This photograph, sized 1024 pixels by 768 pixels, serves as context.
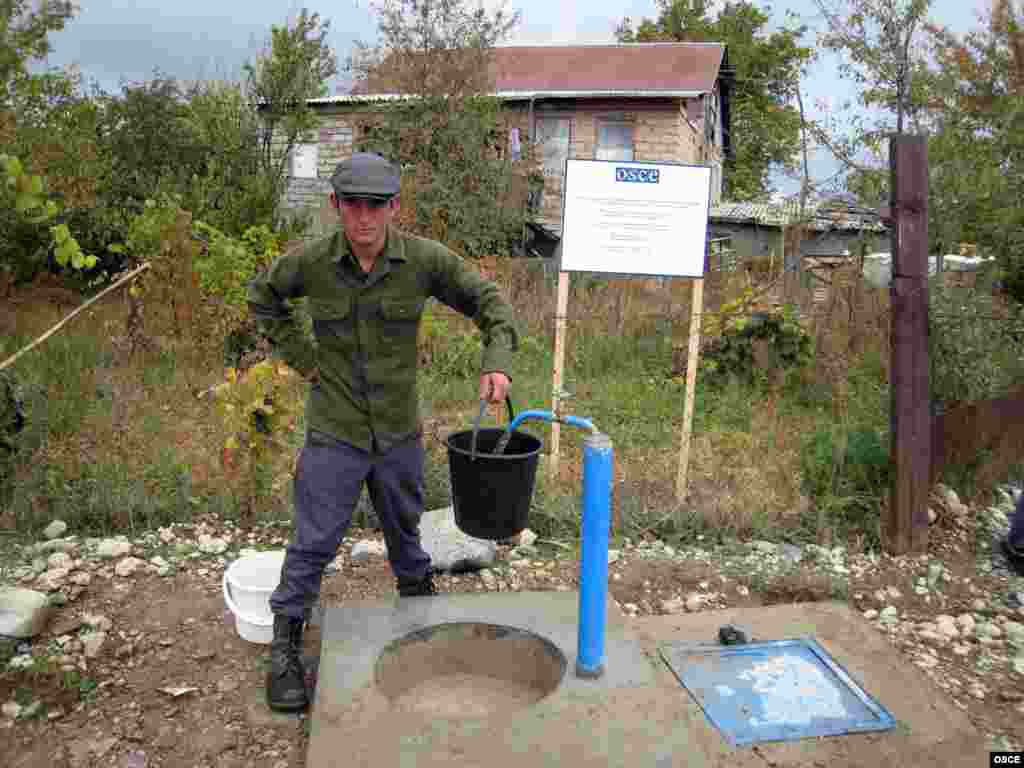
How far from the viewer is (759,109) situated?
31.6m

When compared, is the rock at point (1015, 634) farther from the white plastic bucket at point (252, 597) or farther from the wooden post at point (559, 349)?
the white plastic bucket at point (252, 597)

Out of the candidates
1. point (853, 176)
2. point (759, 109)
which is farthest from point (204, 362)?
point (759, 109)

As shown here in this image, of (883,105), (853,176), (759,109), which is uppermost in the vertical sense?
(759,109)

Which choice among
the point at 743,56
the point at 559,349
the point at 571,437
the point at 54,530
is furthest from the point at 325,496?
the point at 743,56

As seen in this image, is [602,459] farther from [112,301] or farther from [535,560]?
[112,301]

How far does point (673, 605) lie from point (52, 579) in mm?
3010

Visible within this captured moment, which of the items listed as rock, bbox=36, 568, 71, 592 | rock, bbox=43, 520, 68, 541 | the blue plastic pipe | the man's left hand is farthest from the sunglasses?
rock, bbox=43, 520, 68, 541

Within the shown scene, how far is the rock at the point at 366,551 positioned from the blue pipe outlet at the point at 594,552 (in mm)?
1889

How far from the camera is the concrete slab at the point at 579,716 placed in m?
2.42

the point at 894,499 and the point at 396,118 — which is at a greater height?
the point at 396,118

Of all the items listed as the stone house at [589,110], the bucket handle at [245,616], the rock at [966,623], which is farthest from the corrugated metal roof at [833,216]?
the stone house at [589,110]

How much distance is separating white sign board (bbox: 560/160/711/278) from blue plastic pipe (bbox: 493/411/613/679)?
257cm

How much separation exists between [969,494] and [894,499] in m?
1.06

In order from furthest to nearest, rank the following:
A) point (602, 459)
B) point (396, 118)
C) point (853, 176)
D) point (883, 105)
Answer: point (396, 118)
point (883, 105)
point (853, 176)
point (602, 459)
